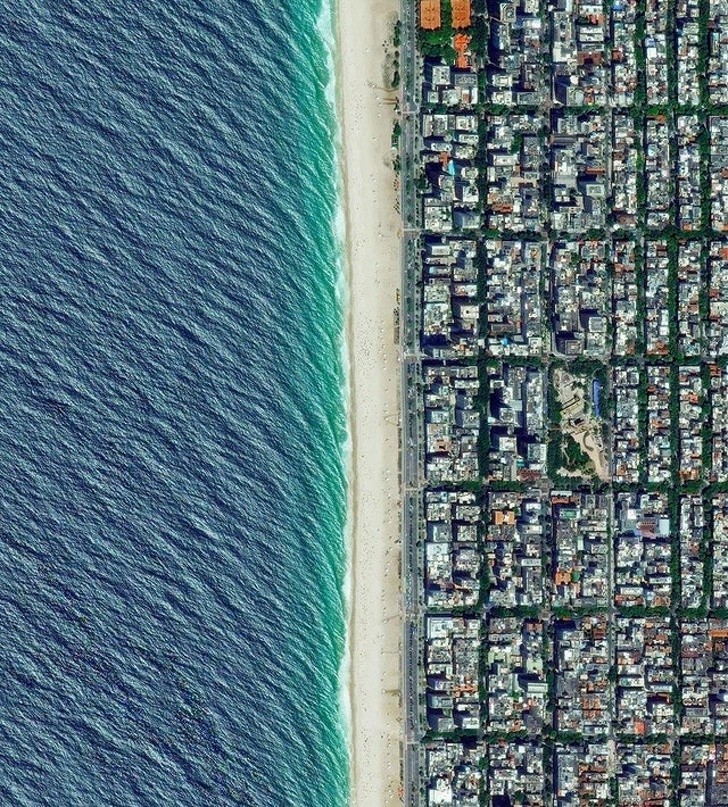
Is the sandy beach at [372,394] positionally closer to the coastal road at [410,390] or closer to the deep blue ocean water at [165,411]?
the coastal road at [410,390]

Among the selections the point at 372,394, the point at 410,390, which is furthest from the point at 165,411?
the point at 410,390

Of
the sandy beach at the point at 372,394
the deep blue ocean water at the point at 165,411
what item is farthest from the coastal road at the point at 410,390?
the deep blue ocean water at the point at 165,411

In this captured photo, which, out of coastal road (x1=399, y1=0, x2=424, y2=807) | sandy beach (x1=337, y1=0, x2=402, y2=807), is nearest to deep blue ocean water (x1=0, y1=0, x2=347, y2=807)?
sandy beach (x1=337, y1=0, x2=402, y2=807)

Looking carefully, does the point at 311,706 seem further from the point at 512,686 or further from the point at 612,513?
the point at 612,513

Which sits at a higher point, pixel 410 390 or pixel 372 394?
pixel 410 390

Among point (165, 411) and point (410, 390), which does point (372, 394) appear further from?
point (165, 411)
